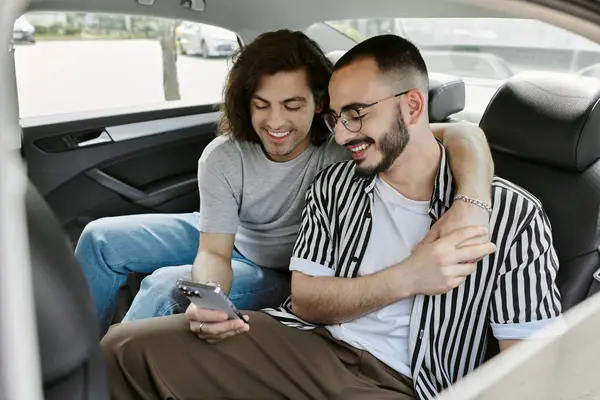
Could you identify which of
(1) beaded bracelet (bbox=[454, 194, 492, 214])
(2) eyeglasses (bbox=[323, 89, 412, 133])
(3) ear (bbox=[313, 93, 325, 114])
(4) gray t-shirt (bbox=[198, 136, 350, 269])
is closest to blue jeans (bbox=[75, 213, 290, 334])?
(4) gray t-shirt (bbox=[198, 136, 350, 269])

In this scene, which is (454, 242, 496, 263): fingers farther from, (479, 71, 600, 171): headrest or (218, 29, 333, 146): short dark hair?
(218, 29, 333, 146): short dark hair

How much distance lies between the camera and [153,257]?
2.25m

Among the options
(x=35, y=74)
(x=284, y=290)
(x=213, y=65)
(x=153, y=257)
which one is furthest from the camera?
(x=213, y=65)

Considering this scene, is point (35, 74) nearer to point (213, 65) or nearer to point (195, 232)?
point (213, 65)

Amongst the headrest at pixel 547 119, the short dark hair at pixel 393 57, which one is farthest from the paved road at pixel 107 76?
the headrest at pixel 547 119

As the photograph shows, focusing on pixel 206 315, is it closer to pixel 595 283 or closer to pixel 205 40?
pixel 595 283

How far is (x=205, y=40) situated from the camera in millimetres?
2904

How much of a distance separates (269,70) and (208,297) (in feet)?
2.31

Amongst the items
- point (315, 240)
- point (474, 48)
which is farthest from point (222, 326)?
point (474, 48)

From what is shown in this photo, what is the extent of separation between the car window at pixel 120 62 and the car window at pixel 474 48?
0.58 meters

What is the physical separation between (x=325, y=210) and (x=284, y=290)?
428mm

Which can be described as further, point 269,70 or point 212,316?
point 269,70

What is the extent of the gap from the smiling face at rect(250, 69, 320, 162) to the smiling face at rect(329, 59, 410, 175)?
263mm

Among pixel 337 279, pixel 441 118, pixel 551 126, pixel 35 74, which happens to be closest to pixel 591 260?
pixel 551 126
